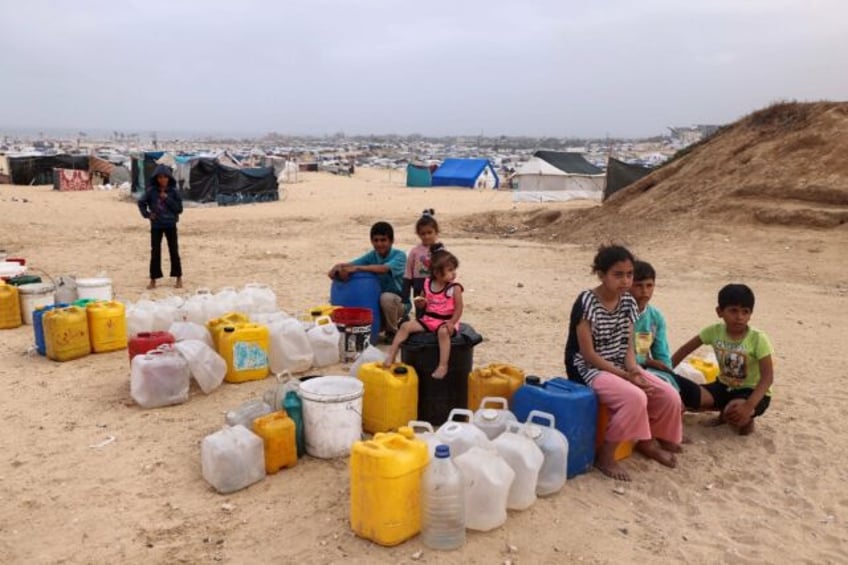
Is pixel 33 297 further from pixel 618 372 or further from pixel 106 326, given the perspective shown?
pixel 618 372

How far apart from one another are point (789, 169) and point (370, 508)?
1483 centimetres

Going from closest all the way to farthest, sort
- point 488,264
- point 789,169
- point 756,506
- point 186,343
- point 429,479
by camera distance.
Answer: point 429,479, point 756,506, point 186,343, point 488,264, point 789,169

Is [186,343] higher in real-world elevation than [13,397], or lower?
higher

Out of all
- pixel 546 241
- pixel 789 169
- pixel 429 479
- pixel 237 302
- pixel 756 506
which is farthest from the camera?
pixel 546 241

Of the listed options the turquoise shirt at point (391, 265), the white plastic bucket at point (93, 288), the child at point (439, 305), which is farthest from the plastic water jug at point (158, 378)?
the white plastic bucket at point (93, 288)

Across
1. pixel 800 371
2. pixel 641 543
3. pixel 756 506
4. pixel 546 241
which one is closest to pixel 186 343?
pixel 641 543

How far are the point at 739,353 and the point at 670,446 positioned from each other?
831 millimetres

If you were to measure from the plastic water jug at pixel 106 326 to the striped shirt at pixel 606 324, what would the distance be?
4259 mm

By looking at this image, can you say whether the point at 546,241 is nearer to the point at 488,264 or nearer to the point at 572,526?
the point at 488,264

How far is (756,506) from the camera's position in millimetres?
3723

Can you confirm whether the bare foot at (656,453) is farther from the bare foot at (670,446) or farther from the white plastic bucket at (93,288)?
the white plastic bucket at (93,288)

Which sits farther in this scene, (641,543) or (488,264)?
(488,264)

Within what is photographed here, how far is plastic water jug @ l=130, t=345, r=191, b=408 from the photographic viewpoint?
15.9 ft

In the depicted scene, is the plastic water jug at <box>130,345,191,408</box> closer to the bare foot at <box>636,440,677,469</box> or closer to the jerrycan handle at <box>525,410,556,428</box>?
the jerrycan handle at <box>525,410,556,428</box>
